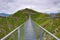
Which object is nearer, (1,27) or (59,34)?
(59,34)

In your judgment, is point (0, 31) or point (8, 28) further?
point (8, 28)

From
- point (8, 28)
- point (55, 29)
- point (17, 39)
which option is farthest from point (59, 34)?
point (17, 39)

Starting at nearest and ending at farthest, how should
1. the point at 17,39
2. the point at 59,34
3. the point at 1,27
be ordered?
the point at 17,39 < the point at 59,34 < the point at 1,27

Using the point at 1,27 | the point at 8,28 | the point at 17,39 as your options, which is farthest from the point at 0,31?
the point at 17,39

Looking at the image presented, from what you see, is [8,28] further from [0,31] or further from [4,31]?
[0,31]

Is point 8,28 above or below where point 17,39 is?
below

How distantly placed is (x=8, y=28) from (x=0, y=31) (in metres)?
2.42

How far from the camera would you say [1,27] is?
16609 mm

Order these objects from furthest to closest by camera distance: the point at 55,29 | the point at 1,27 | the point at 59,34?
the point at 1,27 < the point at 55,29 < the point at 59,34

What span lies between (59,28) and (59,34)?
1.89m

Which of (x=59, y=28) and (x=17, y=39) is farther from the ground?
(x=17, y=39)

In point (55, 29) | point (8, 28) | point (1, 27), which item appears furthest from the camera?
point (8, 28)

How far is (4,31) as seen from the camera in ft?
54.8

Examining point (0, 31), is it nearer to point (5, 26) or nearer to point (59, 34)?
point (5, 26)
